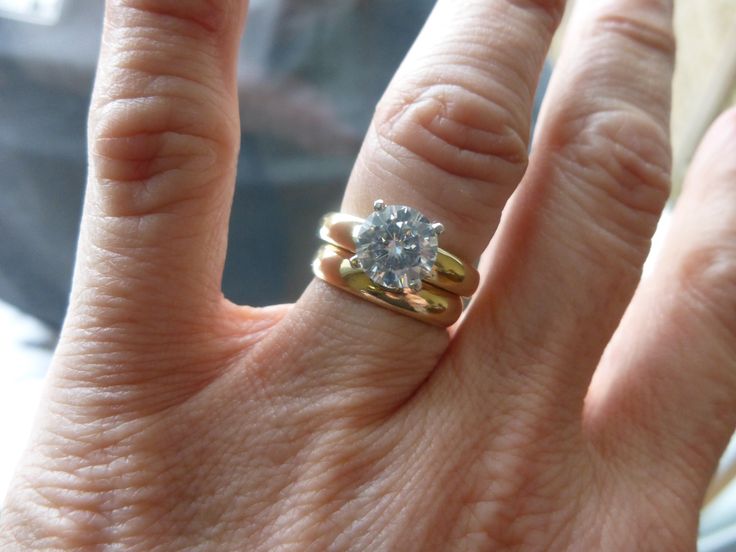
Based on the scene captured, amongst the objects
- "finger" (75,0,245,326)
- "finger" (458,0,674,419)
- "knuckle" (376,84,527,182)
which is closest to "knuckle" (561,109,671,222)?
"finger" (458,0,674,419)

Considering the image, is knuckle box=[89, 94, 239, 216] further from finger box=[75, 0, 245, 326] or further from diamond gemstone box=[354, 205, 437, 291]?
diamond gemstone box=[354, 205, 437, 291]

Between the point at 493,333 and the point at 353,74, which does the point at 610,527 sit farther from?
the point at 353,74

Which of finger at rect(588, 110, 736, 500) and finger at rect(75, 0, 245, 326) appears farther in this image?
finger at rect(588, 110, 736, 500)

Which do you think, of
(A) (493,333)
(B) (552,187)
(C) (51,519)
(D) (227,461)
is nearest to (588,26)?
(B) (552,187)

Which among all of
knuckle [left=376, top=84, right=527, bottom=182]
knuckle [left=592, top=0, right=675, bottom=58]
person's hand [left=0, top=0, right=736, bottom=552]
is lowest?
person's hand [left=0, top=0, right=736, bottom=552]

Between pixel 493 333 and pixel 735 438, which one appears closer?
pixel 493 333

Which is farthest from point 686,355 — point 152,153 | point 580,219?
point 152,153
